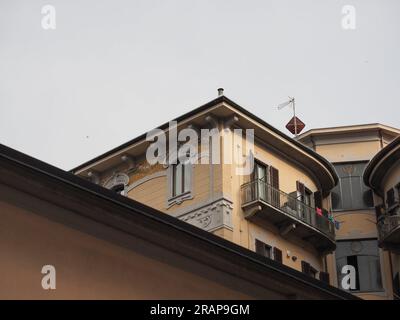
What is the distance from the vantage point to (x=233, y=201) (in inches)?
1122

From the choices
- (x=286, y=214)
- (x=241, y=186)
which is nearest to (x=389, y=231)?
(x=286, y=214)

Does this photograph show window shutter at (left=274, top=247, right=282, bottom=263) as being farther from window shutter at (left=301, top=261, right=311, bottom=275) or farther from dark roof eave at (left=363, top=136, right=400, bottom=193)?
dark roof eave at (left=363, top=136, right=400, bottom=193)

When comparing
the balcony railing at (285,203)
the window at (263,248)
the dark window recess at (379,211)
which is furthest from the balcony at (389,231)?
the window at (263,248)

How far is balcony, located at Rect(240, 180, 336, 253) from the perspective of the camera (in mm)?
28719

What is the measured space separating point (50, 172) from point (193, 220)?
16189 millimetres

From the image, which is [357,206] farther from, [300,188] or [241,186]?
[241,186]

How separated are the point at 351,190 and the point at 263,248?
8161 millimetres

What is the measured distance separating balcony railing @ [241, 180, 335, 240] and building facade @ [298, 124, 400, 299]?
2.46 m

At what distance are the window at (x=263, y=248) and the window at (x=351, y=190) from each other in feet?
23.3

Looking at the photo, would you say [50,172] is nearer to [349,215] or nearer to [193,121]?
[193,121]

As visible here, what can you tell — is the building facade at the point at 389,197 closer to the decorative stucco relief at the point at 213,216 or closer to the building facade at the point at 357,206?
the building facade at the point at 357,206

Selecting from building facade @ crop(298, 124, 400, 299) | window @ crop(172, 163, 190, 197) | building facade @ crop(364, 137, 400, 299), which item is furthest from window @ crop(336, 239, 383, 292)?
window @ crop(172, 163, 190, 197)
